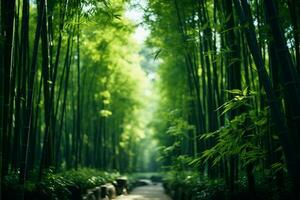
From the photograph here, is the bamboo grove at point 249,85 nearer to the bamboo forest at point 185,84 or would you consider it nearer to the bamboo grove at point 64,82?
the bamboo forest at point 185,84

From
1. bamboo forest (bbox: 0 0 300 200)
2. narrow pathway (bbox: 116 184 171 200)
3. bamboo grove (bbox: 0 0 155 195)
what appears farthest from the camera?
narrow pathway (bbox: 116 184 171 200)

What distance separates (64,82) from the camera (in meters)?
9.71

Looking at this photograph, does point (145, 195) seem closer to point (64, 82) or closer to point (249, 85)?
point (64, 82)

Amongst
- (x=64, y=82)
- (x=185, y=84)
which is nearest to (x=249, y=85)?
(x=185, y=84)

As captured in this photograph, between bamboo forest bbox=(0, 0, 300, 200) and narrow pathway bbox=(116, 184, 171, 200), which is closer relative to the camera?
bamboo forest bbox=(0, 0, 300, 200)

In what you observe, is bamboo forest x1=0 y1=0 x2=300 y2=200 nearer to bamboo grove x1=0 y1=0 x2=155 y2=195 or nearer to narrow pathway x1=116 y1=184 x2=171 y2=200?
bamboo grove x1=0 y1=0 x2=155 y2=195

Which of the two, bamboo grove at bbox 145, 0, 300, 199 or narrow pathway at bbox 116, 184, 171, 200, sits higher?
bamboo grove at bbox 145, 0, 300, 199

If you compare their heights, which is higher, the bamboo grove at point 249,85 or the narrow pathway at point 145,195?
the bamboo grove at point 249,85

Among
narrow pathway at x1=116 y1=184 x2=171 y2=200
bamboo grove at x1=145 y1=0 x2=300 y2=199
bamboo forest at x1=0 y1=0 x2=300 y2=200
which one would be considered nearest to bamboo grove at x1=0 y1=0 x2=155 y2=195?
bamboo forest at x1=0 y1=0 x2=300 y2=200

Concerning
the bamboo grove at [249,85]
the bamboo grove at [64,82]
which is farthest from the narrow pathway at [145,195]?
the bamboo grove at [249,85]

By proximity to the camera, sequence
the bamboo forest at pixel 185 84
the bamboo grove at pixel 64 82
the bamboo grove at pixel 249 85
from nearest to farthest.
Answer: the bamboo grove at pixel 249 85 → the bamboo forest at pixel 185 84 → the bamboo grove at pixel 64 82

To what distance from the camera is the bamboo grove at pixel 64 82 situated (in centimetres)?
419

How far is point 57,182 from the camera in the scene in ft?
15.9

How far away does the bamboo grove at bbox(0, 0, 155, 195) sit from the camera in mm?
4191
